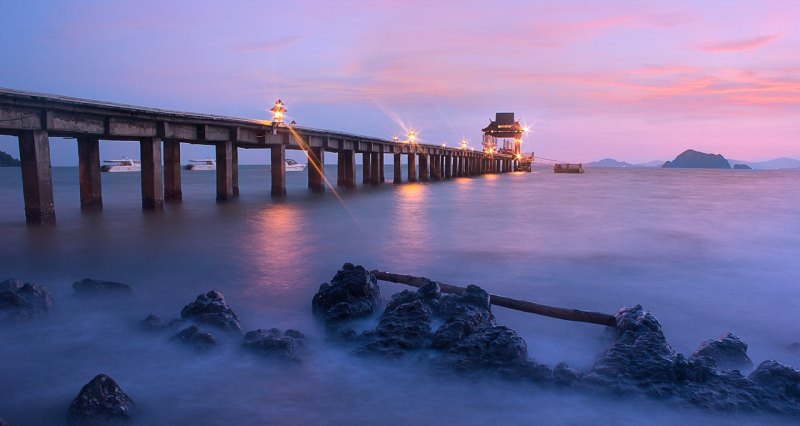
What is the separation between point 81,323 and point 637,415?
6.03 metres

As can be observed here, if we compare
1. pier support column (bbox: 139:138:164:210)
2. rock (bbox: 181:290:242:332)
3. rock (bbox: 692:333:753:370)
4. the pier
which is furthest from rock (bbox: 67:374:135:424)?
pier support column (bbox: 139:138:164:210)

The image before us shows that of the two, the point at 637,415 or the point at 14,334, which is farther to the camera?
the point at 14,334

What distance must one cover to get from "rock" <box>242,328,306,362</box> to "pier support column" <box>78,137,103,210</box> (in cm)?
1605

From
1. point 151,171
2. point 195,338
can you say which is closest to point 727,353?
point 195,338

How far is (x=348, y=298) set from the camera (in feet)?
22.0

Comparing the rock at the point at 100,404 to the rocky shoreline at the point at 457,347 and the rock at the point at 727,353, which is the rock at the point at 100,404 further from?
the rock at the point at 727,353

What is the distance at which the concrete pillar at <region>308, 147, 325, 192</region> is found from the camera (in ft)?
107

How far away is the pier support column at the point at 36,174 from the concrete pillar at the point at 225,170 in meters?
8.85

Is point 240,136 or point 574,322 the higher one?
point 240,136

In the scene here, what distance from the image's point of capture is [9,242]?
39.7 feet

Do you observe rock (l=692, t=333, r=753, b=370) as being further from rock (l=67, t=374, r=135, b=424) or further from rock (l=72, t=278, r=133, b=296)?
rock (l=72, t=278, r=133, b=296)

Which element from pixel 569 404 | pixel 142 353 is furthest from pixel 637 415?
pixel 142 353

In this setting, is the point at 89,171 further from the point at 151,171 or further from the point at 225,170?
the point at 225,170

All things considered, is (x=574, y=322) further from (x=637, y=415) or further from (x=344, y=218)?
(x=344, y=218)
